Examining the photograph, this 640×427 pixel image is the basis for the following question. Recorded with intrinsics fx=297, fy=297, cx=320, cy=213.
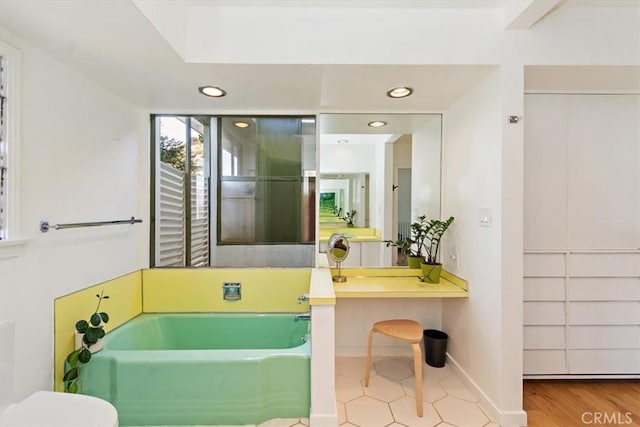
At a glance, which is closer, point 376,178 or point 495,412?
point 495,412

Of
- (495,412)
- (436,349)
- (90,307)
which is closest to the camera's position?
(495,412)

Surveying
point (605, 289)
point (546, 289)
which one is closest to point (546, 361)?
point (546, 289)

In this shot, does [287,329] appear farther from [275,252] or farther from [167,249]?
[167,249]

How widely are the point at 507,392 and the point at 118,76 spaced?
2.92 meters

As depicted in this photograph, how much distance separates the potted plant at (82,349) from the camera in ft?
5.12

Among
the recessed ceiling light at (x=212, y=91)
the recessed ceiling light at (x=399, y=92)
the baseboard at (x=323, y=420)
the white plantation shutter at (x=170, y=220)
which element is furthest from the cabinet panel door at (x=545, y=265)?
the white plantation shutter at (x=170, y=220)

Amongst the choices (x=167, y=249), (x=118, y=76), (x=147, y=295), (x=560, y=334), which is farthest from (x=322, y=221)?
(x=560, y=334)

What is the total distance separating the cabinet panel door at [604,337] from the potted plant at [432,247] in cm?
95

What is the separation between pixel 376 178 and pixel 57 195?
222cm

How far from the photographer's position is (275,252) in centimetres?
253

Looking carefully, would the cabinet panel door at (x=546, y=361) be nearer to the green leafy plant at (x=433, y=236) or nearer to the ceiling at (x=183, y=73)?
the green leafy plant at (x=433, y=236)

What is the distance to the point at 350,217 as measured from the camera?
264 centimetres

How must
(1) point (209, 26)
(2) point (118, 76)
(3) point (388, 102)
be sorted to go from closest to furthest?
(1) point (209, 26) → (2) point (118, 76) → (3) point (388, 102)

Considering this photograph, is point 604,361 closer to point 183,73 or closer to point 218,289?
point 218,289
